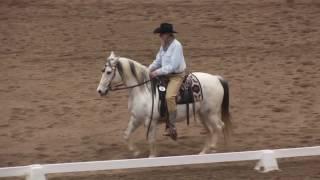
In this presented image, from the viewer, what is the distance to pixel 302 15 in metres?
20.8

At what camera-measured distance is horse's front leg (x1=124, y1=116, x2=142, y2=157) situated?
1047cm

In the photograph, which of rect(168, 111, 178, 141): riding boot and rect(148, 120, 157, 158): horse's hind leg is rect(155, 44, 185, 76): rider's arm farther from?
rect(148, 120, 157, 158): horse's hind leg

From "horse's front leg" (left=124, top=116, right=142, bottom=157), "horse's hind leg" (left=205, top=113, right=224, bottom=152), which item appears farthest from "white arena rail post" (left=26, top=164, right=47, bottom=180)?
"horse's hind leg" (left=205, top=113, right=224, bottom=152)

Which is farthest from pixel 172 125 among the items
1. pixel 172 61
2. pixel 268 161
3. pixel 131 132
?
pixel 268 161

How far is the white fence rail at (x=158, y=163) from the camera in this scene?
8.91 m

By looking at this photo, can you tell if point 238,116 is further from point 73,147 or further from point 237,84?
point 73,147

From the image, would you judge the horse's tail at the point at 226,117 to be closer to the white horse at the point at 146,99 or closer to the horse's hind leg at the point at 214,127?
the white horse at the point at 146,99

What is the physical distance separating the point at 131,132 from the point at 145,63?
6316mm

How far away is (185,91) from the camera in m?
10.5

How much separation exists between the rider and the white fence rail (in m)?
1.15

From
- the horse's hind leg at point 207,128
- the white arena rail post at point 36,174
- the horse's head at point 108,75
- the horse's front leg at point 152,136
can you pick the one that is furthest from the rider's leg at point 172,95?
the white arena rail post at point 36,174

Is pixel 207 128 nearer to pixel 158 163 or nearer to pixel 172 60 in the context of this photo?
pixel 172 60

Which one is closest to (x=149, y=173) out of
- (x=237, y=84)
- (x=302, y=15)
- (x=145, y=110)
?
(x=145, y=110)

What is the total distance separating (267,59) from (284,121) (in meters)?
4.44
